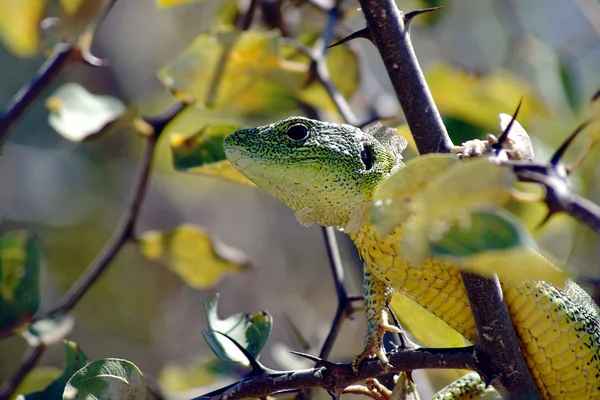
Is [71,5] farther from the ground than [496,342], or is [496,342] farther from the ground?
[71,5]

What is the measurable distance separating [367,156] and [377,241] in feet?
1.04

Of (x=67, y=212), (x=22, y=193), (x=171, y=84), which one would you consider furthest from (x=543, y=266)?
(x=22, y=193)

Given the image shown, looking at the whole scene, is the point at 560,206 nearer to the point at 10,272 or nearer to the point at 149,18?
the point at 10,272

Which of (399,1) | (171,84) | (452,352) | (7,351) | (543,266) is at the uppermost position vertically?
(543,266)

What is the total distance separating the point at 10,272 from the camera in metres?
2.97

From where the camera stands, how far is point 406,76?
1846 mm

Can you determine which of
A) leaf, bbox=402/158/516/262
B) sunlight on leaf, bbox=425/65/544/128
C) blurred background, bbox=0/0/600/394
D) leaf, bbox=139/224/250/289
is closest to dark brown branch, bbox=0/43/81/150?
leaf, bbox=139/224/250/289

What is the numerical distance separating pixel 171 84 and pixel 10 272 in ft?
3.39

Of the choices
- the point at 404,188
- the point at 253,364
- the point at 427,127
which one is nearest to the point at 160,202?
the point at 253,364

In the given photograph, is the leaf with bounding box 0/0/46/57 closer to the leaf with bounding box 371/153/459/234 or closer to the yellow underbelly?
the yellow underbelly

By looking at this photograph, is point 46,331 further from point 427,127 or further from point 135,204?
point 427,127

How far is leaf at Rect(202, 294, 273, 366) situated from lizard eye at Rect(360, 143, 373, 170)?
65cm

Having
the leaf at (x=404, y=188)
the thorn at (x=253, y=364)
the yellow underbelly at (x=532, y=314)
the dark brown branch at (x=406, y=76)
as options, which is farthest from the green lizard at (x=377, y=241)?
the leaf at (x=404, y=188)

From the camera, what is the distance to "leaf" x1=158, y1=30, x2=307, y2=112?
2957 mm
